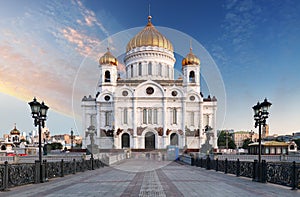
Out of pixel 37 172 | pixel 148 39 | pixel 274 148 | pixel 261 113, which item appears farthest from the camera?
pixel 148 39

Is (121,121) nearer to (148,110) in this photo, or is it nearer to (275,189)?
(148,110)

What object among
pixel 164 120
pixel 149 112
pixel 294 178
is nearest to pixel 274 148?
pixel 164 120

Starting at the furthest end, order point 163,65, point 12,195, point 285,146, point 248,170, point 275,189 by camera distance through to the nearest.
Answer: point 163,65 < point 285,146 < point 248,170 < point 275,189 < point 12,195

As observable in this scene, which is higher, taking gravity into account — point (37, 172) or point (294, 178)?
point (294, 178)

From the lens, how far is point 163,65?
185ft

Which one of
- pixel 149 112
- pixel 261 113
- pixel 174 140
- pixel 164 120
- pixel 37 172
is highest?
pixel 261 113

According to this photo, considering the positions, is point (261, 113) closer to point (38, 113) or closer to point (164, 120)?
point (38, 113)

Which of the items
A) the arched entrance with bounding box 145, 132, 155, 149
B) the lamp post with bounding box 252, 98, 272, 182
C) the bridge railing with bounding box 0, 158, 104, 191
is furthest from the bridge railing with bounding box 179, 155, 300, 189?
the arched entrance with bounding box 145, 132, 155, 149

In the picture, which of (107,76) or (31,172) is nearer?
(31,172)

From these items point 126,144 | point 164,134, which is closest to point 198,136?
point 164,134

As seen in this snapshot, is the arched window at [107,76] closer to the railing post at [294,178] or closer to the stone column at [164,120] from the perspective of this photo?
the stone column at [164,120]

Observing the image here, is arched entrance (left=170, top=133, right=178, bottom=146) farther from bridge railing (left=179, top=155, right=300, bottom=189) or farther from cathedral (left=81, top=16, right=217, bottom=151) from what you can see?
bridge railing (left=179, top=155, right=300, bottom=189)

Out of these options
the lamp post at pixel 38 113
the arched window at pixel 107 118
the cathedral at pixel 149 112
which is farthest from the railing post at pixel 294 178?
the arched window at pixel 107 118

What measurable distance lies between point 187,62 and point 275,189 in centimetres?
4418
